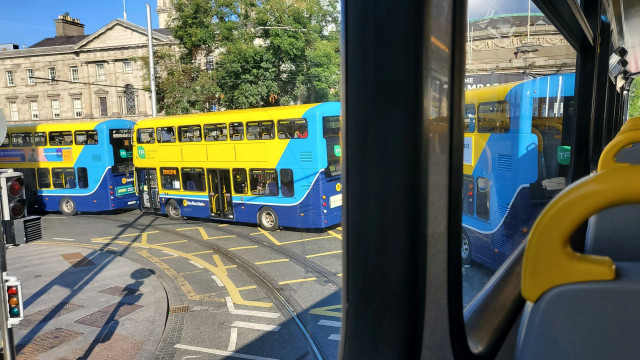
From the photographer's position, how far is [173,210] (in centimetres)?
1242

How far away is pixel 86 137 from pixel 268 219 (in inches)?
297

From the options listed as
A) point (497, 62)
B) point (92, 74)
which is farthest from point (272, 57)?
point (92, 74)

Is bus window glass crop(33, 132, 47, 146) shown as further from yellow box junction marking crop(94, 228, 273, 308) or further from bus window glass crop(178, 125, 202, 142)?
bus window glass crop(178, 125, 202, 142)

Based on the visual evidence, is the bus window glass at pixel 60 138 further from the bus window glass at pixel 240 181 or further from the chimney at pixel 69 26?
the chimney at pixel 69 26

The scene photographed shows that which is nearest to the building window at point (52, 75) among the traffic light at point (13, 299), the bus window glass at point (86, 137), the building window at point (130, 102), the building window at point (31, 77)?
the building window at point (31, 77)

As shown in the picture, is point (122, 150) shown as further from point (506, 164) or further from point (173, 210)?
point (506, 164)

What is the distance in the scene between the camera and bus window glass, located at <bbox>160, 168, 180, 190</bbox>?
11.8m

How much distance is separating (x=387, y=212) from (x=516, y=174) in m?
1.55

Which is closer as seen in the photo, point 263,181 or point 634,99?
point 634,99

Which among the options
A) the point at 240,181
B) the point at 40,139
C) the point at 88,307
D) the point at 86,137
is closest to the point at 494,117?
the point at 88,307

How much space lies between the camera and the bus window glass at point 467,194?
1029 mm

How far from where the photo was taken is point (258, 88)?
8.63ft

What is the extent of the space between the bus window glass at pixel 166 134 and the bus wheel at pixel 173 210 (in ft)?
5.94

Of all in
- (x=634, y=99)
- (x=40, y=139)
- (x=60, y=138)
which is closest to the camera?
(x=634, y=99)
